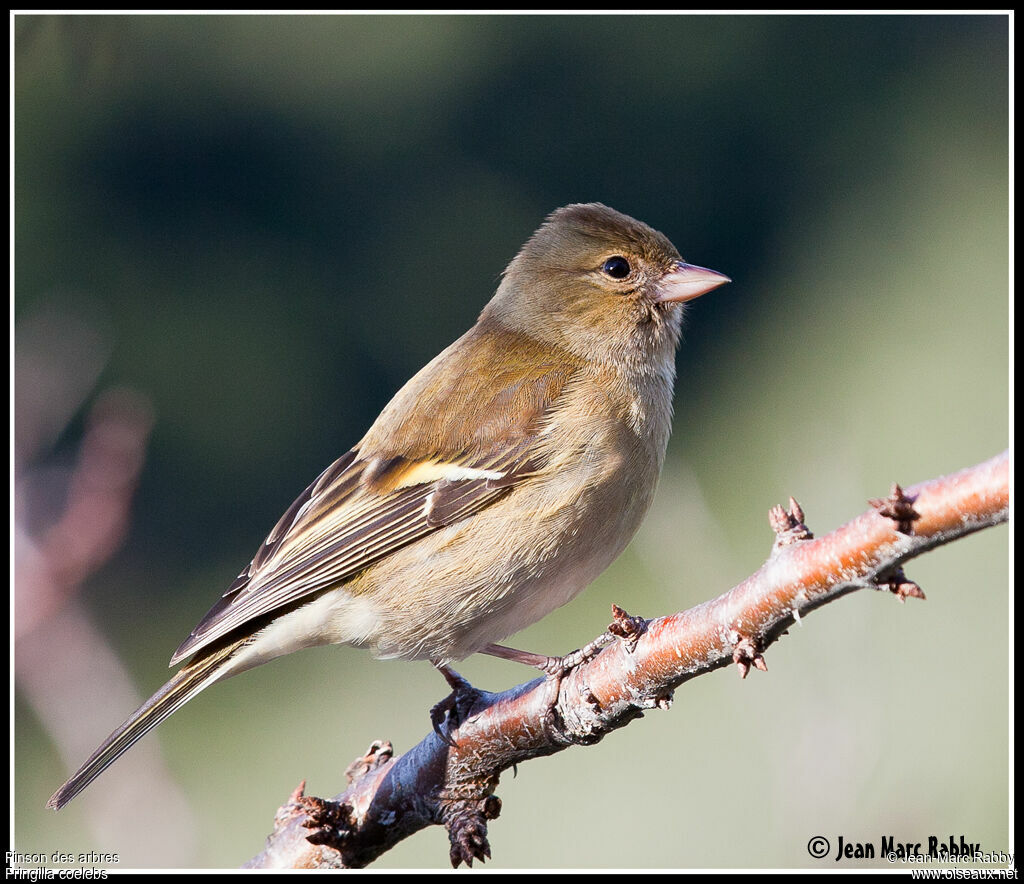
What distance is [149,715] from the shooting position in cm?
304

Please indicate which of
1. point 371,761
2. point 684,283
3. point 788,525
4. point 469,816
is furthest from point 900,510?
point 684,283

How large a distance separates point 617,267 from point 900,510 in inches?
92.6

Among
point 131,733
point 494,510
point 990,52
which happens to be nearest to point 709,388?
point 990,52

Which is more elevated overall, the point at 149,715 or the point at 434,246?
the point at 434,246

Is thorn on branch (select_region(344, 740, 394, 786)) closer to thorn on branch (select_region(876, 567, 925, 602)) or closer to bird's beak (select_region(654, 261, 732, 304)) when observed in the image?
thorn on branch (select_region(876, 567, 925, 602))

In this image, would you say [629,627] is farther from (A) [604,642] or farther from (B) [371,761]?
(B) [371,761]

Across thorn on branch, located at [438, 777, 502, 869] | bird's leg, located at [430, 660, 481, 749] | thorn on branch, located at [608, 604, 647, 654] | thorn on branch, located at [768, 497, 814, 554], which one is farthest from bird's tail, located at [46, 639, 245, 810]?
thorn on branch, located at [768, 497, 814, 554]

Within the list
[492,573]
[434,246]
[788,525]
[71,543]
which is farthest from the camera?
[434,246]

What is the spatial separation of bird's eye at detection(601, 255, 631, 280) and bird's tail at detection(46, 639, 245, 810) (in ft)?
5.45

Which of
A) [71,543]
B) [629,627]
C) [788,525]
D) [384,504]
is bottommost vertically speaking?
[629,627]

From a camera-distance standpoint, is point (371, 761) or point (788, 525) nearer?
point (788, 525)

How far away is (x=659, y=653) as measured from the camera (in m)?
2.14

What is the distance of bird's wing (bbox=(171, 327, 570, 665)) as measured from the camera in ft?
10.6

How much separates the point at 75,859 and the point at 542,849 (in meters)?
2.54
